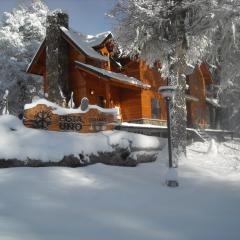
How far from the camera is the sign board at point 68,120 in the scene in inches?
633

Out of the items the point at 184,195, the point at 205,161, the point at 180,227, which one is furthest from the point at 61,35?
the point at 180,227

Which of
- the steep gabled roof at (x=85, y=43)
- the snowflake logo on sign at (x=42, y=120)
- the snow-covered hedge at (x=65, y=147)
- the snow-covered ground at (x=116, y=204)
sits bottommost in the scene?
the snow-covered ground at (x=116, y=204)

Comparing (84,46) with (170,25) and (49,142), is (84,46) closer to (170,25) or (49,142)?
(170,25)

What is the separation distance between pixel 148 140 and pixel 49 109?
4371 millimetres

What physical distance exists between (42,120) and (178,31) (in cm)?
750

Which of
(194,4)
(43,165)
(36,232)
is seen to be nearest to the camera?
(36,232)

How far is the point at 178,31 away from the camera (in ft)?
61.9

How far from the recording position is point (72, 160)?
14688 mm

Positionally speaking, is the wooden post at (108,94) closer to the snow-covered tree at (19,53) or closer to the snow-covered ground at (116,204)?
the snow-covered tree at (19,53)

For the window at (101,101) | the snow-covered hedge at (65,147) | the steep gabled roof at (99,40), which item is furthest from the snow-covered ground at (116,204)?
the steep gabled roof at (99,40)

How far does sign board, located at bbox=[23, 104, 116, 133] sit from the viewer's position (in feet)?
52.7

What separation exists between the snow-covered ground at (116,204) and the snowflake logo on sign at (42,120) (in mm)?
2834

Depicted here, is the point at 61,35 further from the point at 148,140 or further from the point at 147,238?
the point at 147,238

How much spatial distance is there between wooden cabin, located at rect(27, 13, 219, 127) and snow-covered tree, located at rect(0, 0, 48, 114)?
16.6ft
